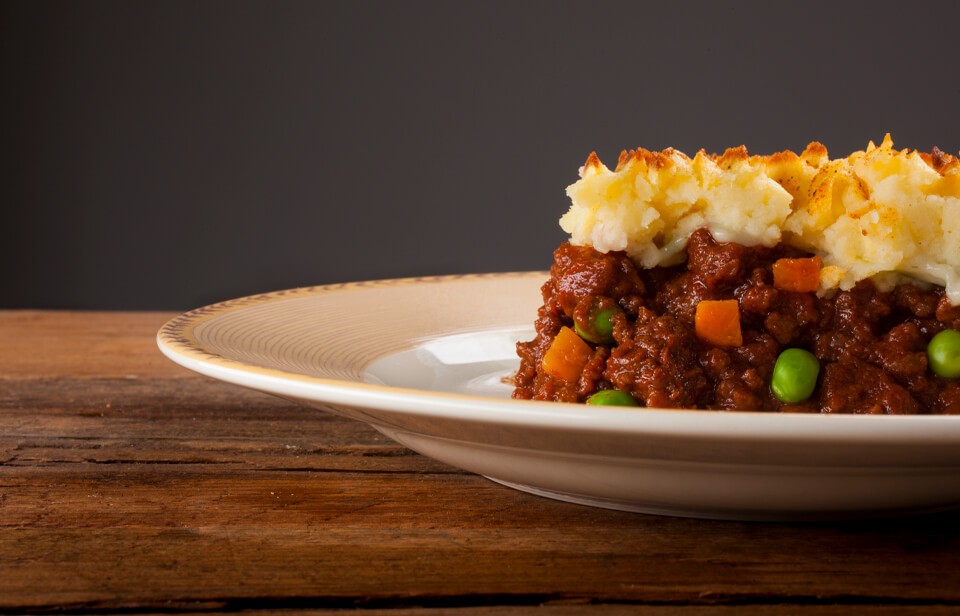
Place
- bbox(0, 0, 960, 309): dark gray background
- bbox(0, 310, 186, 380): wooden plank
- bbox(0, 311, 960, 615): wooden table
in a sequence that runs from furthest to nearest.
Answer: bbox(0, 0, 960, 309): dark gray background < bbox(0, 310, 186, 380): wooden plank < bbox(0, 311, 960, 615): wooden table

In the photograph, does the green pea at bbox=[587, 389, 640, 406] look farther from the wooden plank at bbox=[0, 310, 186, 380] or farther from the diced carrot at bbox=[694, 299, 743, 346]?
the wooden plank at bbox=[0, 310, 186, 380]

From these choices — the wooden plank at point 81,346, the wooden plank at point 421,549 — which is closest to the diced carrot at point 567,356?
the wooden plank at point 421,549

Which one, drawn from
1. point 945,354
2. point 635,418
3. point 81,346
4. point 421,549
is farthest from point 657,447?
point 81,346

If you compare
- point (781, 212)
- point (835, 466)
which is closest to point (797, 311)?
point (781, 212)

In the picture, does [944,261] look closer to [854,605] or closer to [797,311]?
[797,311]

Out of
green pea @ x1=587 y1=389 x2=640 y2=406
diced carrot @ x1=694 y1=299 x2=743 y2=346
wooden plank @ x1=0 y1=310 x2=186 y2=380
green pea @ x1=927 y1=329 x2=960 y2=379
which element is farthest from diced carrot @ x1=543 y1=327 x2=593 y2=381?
wooden plank @ x1=0 y1=310 x2=186 y2=380

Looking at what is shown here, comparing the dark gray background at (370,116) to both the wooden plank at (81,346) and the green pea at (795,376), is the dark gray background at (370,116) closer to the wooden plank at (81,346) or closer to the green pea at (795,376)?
the wooden plank at (81,346)

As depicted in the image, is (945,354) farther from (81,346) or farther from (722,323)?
(81,346)
